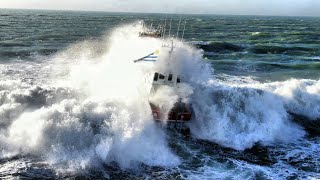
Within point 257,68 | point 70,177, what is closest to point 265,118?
point 70,177

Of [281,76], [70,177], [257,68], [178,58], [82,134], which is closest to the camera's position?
[70,177]

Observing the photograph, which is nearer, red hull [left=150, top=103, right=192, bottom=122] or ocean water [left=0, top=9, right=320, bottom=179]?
ocean water [left=0, top=9, right=320, bottom=179]

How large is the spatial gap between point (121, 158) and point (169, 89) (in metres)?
5.26

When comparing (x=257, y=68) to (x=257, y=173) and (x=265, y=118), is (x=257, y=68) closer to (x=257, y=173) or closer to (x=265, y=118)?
(x=265, y=118)

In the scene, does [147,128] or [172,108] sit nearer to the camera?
[147,128]

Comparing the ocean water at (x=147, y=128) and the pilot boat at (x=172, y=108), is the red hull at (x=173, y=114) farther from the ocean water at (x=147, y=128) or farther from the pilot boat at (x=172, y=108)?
the ocean water at (x=147, y=128)

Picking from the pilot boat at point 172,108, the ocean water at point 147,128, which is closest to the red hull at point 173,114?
the pilot boat at point 172,108

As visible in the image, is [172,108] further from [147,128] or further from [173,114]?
[147,128]

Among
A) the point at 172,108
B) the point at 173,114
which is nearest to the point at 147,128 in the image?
the point at 173,114

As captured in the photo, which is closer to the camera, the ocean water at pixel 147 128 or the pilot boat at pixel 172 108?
the ocean water at pixel 147 128

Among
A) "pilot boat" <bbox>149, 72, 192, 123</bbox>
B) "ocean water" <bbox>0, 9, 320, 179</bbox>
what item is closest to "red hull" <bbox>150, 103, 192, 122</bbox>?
"pilot boat" <bbox>149, 72, 192, 123</bbox>

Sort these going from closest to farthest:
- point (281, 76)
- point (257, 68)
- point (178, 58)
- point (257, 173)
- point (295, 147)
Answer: point (257, 173) < point (295, 147) < point (178, 58) < point (281, 76) < point (257, 68)

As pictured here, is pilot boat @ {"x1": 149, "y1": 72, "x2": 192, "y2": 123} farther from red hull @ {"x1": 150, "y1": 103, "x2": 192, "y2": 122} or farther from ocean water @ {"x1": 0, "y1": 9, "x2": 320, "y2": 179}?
ocean water @ {"x1": 0, "y1": 9, "x2": 320, "y2": 179}

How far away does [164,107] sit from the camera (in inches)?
771
